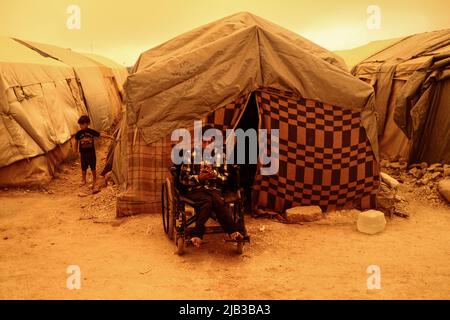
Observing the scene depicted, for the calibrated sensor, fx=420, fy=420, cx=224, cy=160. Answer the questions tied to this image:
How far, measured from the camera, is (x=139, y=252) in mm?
4621

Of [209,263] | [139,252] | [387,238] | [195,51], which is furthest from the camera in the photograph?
[195,51]

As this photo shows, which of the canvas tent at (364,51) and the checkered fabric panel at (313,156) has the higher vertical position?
the canvas tent at (364,51)

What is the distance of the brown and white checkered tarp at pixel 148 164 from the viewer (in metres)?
5.58

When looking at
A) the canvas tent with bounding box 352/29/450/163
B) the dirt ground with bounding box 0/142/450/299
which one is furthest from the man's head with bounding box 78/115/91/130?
the canvas tent with bounding box 352/29/450/163

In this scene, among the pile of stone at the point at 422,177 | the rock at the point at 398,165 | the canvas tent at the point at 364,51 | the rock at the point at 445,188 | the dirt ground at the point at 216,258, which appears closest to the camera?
the dirt ground at the point at 216,258

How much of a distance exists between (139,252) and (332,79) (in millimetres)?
3302

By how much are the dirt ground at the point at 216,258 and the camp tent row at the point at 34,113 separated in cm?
94

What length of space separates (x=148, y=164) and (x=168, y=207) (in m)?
0.99

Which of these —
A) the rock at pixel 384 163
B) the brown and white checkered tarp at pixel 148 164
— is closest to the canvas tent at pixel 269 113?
the brown and white checkered tarp at pixel 148 164

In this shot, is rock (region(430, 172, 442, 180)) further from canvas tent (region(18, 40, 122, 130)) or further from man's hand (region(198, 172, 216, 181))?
canvas tent (region(18, 40, 122, 130))

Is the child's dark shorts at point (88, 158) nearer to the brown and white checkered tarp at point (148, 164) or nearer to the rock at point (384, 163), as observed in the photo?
the brown and white checkered tarp at point (148, 164)

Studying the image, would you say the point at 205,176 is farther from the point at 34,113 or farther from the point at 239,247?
the point at 34,113

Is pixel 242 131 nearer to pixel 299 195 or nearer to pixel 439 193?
pixel 299 195
